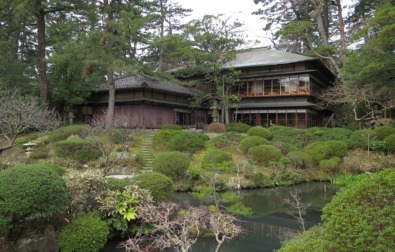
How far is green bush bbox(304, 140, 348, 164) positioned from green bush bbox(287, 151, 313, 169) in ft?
1.26

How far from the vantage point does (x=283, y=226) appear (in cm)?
937

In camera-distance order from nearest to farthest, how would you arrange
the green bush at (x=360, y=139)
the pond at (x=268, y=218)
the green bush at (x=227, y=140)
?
1. the pond at (x=268, y=218)
2. the green bush at (x=360, y=139)
3. the green bush at (x=227, y=140)

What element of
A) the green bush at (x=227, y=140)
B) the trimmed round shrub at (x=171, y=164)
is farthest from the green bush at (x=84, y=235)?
the green bush at (x=227, y=140)

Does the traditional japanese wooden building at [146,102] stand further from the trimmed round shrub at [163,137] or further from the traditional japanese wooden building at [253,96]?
the trimmed round shrub at [163,137]

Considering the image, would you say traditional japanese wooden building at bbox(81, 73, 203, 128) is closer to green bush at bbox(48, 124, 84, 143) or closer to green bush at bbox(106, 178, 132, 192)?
green bush at bbox(48, 124, 84, 143)

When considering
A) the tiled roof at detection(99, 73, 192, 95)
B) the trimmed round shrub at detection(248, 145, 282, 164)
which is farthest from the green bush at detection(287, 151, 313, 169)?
the tiled roof at detection(99, 73, 192, 95)

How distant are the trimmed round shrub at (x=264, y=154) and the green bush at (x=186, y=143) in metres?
3.45

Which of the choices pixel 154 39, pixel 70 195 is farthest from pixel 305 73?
pixel 70 195

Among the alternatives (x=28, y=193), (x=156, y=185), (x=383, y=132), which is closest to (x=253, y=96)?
(x=383, y=132)

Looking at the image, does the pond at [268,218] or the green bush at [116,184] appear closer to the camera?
the pond at [268,218]

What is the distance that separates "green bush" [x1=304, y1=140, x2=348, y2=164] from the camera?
17516 millimetres

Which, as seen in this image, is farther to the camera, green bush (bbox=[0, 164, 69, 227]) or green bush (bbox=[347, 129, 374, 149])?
green bush (bbox=[347, 129, 374, 149])

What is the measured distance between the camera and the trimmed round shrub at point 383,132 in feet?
59.5

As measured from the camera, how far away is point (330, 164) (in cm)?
1669
